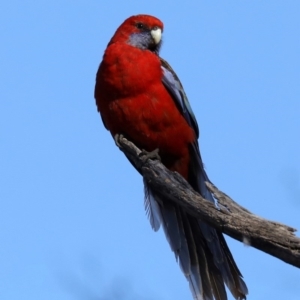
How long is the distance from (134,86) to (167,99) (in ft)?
1.28

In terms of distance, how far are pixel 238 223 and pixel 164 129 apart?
233 centimetres

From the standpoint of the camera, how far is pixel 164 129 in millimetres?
7223

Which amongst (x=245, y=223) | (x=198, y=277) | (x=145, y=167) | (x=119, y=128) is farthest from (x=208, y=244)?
(x=245, y=223)

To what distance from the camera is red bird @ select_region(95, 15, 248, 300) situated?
22.6 ft

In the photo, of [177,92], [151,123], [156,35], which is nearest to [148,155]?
[151,123]

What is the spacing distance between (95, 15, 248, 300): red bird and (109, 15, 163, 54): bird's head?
0.05 ft

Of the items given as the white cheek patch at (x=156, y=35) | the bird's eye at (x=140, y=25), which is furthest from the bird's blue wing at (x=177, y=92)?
the bird's eye at (x=140, y=25)

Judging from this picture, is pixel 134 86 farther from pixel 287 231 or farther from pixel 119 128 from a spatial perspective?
pixel 287 231

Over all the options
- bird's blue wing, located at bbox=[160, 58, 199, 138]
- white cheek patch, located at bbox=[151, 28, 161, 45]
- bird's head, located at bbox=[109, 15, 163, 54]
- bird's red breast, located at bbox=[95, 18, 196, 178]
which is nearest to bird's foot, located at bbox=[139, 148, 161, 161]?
bird's red breast, located at bbox=[95, 18, 196, 178]

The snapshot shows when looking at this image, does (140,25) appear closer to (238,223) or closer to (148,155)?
(148,155)

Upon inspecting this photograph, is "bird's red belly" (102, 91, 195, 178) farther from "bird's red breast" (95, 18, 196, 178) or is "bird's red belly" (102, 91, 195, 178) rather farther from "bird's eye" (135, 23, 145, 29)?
"bird's eye" (135, 23, 145, 29)

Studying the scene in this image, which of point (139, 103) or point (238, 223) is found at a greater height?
point (139, 103)

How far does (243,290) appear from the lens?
644cm

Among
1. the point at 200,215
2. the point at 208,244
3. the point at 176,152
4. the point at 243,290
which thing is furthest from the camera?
the point at 176,152
